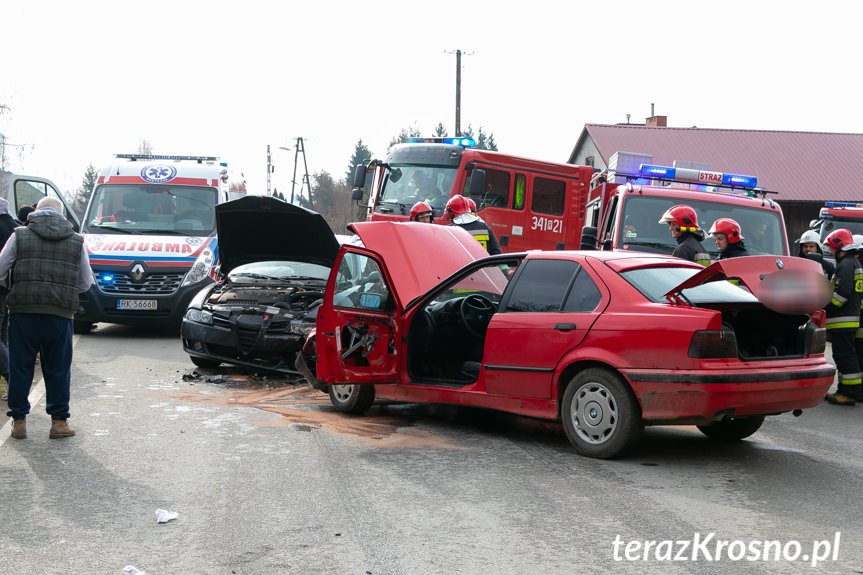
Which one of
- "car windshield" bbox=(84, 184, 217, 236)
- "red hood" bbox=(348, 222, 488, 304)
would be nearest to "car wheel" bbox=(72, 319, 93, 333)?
"car windshield" bbox=(84, 184, 217, 236)

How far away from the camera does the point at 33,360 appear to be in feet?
23.2

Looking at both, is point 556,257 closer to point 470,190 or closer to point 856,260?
point 856,260

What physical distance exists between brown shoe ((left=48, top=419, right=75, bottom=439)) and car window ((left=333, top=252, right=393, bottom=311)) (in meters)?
2.35

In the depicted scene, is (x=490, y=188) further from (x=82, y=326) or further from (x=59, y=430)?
(x=59, y=430)

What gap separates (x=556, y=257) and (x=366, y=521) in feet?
9.62

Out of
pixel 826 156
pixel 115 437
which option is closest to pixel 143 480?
pixel 115 437

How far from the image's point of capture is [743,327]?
21.6 feet

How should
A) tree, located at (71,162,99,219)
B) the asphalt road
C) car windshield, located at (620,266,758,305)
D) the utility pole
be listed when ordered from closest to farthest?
the asphalt road < car windshield, located at (620,266,758,305) < the utility pole < tree, located at (71,162,99,219)

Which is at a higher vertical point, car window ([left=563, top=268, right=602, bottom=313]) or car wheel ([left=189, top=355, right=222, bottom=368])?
car window ([left=563, top=268, right=602, bottom=313])

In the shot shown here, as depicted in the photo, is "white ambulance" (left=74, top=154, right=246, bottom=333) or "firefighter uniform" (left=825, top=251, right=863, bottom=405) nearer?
"firefighter uniform" (left=825, top=251, right=863, bottom=405)

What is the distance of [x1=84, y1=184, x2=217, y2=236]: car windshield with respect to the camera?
15.2 metres

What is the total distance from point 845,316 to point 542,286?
4.57 metres

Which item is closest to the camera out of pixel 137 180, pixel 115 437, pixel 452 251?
pixel 115 437

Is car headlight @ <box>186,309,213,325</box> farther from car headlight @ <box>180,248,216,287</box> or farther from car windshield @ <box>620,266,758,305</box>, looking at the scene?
car windshield @ <box>620,266,758,305</box>
